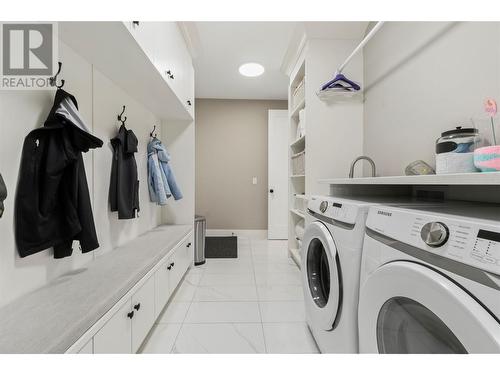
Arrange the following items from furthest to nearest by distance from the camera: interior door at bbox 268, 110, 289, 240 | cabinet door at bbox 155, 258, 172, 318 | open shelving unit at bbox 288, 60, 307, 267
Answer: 1. interior door at bbox 268, 110, 289, 240
2. open shelving unit at bbox 288, 60, 307, 267
3. cabinet door at bbox 155, 258, 172, 318

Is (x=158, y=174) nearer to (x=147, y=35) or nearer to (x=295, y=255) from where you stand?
(x=147, y=35)

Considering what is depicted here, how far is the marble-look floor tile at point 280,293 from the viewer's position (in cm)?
193

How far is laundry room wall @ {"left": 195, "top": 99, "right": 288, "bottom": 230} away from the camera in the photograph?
163 inches

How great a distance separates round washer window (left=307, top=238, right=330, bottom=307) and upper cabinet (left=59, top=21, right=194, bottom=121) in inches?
56.7

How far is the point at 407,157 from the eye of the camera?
1705 mm

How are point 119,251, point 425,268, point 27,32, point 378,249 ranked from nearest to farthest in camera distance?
point 425,268 < point 378,249 < point 27,32 < point 119,251

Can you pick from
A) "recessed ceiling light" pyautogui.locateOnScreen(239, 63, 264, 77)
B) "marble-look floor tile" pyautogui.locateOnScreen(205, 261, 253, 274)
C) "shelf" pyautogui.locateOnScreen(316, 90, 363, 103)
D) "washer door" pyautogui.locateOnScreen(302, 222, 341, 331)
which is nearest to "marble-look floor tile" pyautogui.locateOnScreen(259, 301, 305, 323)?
"washer door" pyautogui.locateOnScreen(302, 222, 341, 331)

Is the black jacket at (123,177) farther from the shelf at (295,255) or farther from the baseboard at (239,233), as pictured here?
the baseboard at (239,233)

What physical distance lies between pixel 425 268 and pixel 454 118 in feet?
4.03

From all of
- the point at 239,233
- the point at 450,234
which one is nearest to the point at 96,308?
the point at 450,234

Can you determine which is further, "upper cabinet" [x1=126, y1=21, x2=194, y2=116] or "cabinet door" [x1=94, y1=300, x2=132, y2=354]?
"upper cabinet" [x1=126, y1=21, x2=194, y2=116]

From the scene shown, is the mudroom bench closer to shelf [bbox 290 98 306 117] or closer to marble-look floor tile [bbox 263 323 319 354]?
marble-look floor tile [bbox 263 323 319 354]
